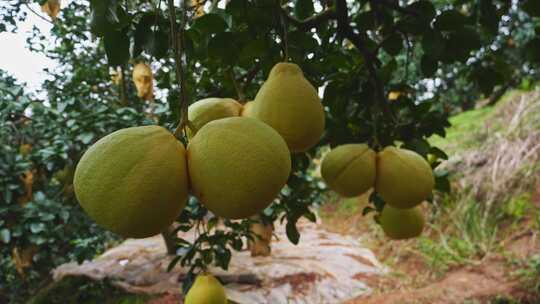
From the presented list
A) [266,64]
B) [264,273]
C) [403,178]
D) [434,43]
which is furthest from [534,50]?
[264,273]

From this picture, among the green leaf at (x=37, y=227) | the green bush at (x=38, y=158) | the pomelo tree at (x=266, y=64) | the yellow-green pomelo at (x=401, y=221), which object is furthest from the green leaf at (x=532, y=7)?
the green leaf at (x=37, y=227)

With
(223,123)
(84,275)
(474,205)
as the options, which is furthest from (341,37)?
(474,205)

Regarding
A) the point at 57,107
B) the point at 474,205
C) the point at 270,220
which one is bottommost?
the point at 474,205

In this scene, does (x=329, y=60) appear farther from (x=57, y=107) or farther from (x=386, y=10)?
(x=57, y=107)

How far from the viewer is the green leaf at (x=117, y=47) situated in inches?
28.6

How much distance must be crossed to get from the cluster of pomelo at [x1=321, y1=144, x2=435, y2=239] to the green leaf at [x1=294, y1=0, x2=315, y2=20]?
39 cm

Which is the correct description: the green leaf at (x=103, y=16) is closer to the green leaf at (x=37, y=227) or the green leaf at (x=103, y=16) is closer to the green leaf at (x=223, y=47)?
the green leaf at (x=223, y=47)

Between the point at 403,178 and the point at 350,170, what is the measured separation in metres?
0.13

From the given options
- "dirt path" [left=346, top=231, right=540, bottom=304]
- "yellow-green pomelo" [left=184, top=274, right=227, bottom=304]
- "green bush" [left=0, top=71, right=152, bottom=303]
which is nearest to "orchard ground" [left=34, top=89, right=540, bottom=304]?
"dirt path" [left=346, top=231, right=540, bottom=304]

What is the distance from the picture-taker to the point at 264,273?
317 cm

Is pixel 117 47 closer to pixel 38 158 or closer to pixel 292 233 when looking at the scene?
pixel 292 233

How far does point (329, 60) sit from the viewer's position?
1.02 metres

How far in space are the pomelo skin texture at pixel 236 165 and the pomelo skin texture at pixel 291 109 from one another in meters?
0.12

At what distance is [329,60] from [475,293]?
2.53m
